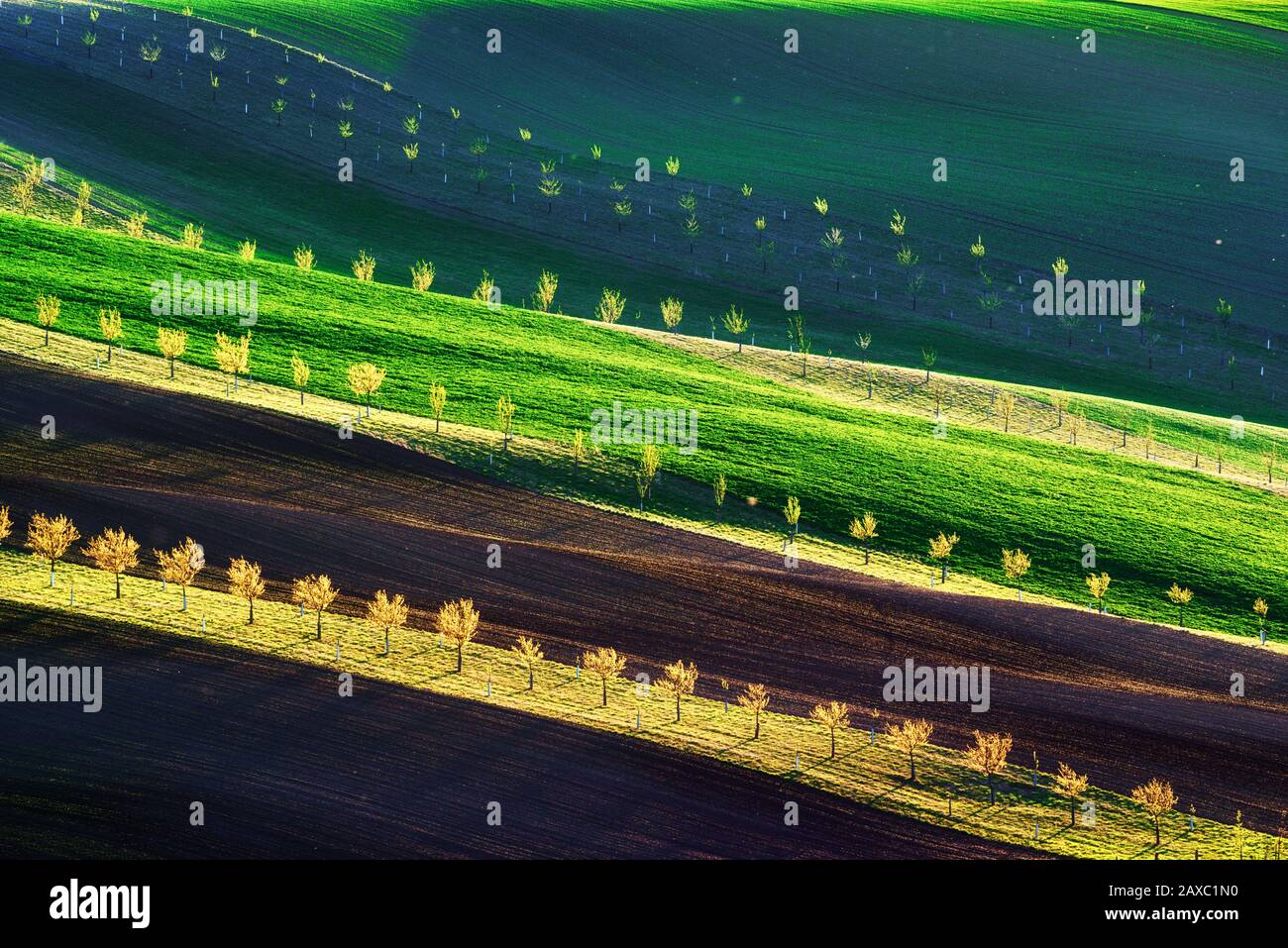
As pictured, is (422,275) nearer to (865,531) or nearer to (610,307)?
(610,307)

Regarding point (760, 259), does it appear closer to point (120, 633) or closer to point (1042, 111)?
point (1042, 111)

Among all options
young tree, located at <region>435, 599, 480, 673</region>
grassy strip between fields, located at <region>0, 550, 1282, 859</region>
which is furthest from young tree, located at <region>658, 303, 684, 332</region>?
grassy strip between fields, located at <region>0, 550, 1282, 859</region>

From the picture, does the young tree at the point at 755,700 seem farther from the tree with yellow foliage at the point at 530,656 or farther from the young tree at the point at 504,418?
the young tree at the point at 504,418

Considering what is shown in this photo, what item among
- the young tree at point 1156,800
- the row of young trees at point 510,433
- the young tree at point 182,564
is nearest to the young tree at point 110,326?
the row of young trees at point 510,433

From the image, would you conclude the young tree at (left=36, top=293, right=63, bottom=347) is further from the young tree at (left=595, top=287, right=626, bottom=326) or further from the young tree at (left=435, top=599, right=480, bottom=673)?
the young tree at (left=595, top=287, right=626, bottom=326)

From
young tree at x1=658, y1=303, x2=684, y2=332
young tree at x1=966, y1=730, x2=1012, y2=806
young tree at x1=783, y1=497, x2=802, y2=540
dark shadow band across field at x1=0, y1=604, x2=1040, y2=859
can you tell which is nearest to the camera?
dark shadow band across field at x1=0, y1=604, x2=1040, y2=859
